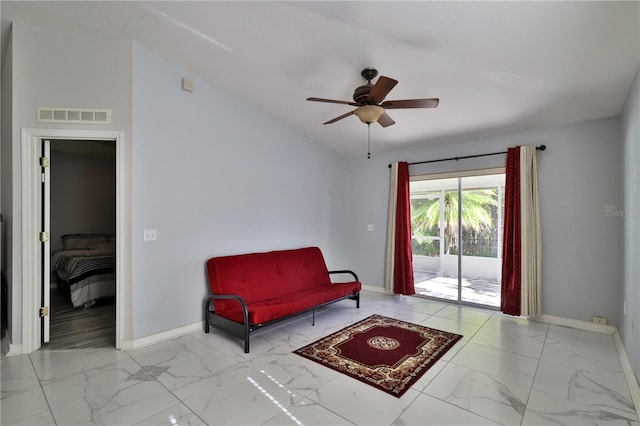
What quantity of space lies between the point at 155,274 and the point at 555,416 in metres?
3.54

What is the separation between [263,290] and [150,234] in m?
1.43

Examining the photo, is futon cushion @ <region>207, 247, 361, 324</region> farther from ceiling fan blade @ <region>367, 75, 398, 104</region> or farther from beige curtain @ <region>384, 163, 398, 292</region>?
ceiling fan blade @ <region>367, 75, 398, 104</region>

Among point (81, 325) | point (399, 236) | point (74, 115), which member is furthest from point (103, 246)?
point (399, 236)

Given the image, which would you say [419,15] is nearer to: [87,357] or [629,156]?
[629,156]

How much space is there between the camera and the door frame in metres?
2.81

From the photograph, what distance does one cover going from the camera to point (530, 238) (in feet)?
12.6

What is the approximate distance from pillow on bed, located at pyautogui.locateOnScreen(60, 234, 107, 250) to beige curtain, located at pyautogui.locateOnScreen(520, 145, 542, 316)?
7141 millimetres

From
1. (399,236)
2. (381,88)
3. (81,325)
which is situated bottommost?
(81,325)

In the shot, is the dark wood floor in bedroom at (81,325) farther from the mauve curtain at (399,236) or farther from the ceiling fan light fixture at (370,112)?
the mauve curtain at (399,236)

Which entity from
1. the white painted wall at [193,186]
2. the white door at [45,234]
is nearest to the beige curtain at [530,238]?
the white painted wall at [193,186]

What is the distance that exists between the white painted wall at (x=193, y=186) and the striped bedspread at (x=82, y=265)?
6.09ft

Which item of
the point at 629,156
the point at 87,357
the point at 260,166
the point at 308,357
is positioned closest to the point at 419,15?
the point at 629,156

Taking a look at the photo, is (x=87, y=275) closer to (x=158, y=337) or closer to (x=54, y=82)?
(x=158, y=337)

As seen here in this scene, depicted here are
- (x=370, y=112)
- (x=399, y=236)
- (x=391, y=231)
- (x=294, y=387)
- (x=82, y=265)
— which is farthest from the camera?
(x=391, y=231)
